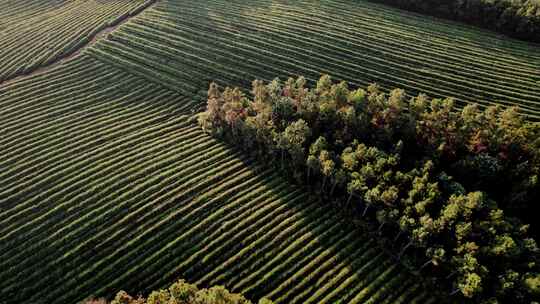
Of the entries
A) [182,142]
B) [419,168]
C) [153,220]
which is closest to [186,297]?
[153,220]

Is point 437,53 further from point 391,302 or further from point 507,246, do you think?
point 391,302

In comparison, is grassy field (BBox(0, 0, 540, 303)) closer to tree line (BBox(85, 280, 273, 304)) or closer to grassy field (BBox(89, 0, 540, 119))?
grassy field (BBox(89, 0, 540, 119))

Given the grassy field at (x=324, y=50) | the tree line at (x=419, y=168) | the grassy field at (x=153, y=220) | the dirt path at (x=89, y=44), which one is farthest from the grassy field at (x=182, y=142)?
the tree line at (x=419, y=168)

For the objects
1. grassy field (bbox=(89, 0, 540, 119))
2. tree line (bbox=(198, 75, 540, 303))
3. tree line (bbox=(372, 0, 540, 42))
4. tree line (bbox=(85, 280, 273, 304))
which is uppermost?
tree line (bbox=(372, 0, 540, 42))

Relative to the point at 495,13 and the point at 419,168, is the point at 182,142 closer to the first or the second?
the point at 419,168

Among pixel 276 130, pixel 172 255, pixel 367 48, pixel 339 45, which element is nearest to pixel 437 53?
pixel 367 48

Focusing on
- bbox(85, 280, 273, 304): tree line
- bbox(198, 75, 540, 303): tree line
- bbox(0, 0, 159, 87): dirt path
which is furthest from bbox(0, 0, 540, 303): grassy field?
bbox(198, 75, 540, 303): tree line
